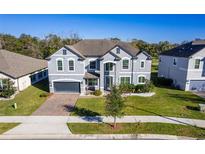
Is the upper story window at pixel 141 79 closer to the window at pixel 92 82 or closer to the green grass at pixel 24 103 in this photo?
the window at pixel 92 82

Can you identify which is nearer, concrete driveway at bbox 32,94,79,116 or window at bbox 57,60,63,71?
concrete driveway at bbox 32,94,79,116

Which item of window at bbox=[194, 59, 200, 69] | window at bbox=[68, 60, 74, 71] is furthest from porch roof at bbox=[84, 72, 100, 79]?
window at bbox=[194, 59, 200, 69]

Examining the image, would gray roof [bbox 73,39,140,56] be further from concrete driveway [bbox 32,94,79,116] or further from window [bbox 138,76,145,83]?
concrete driveway [bbox 32,94,79,116]

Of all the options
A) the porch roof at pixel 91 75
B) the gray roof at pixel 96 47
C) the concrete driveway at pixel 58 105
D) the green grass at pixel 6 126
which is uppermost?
A: the gray roof at pixel 96 47

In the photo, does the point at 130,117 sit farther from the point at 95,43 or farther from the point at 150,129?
the point at 95,43

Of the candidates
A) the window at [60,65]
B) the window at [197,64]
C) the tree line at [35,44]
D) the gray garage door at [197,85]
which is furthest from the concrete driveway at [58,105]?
the tree line at [35,44]
